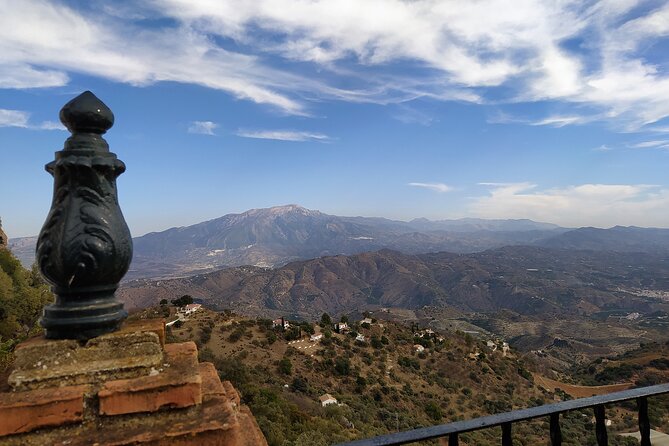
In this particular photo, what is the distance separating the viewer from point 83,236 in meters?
1.73

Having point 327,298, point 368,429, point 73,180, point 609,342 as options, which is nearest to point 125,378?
point 73,180

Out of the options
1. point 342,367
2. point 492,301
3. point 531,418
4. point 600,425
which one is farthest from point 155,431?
point 492,301

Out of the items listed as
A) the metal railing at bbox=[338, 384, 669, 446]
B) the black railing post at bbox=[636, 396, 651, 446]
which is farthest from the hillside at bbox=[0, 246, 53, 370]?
the black railing post at bbox=[636, 396, 651, 446]

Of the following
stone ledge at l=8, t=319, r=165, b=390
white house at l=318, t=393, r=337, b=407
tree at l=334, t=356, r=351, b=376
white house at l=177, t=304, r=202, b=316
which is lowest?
tree at l=334, t=356, r=351, b=376

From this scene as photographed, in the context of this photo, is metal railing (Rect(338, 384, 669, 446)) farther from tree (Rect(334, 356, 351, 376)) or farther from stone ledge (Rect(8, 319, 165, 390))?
tree (Rect(334, 356, 351, 376))

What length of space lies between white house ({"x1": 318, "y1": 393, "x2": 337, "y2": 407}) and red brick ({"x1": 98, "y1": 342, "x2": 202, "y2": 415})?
86.6ft

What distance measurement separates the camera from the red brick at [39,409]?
1468 mm

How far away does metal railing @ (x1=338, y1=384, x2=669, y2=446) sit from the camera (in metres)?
1.85

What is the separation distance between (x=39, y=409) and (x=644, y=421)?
3356 mm

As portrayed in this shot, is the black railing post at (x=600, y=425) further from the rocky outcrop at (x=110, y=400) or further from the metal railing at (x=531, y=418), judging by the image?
the rocky outcrop at (x=110, y=400)

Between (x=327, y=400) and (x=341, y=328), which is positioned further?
(x=341, y=328)

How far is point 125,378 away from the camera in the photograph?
66.7 inches

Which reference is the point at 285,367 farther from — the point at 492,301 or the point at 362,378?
the point at 492,301

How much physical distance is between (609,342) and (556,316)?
130ft
